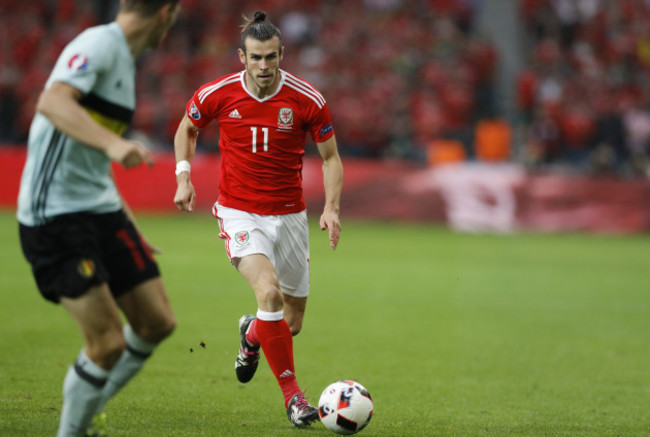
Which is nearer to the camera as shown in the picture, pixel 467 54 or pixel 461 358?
pixel 461 358

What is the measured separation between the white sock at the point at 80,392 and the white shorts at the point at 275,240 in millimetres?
1778

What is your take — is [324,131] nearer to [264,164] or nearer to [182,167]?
[264,164]

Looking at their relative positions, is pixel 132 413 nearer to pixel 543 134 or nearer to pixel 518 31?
pixel 543 134

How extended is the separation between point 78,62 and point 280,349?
242 cm

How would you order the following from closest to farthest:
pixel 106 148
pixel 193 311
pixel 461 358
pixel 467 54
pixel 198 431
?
pixel 106 148
pixel 198 431
pixel 461 358
pixel 193 311
pixel 467 54

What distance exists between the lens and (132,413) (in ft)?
18.0

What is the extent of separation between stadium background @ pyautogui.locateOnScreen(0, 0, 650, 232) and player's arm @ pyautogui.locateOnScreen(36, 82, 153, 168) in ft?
49.7

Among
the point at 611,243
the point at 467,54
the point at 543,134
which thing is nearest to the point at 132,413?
the point at 611,243

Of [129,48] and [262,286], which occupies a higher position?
[129,48]

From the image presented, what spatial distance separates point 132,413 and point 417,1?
839 inches

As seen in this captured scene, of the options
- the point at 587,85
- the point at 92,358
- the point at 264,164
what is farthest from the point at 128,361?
the point at 587,85

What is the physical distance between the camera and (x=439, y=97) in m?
22.8

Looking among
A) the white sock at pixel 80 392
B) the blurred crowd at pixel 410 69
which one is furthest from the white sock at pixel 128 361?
the blurred crowd at pixel 410 69

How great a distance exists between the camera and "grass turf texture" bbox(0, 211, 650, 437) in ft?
18.3
